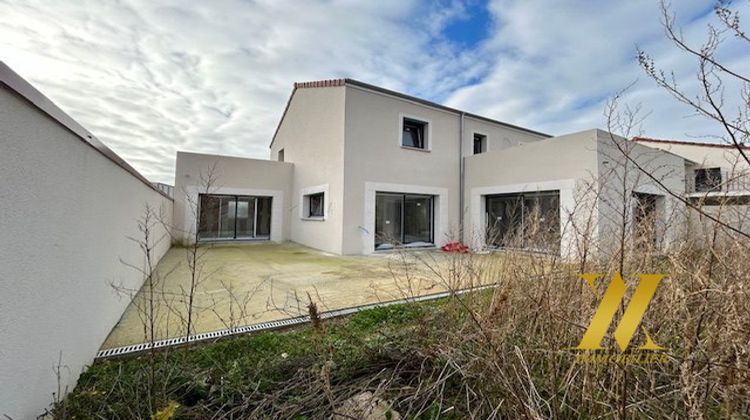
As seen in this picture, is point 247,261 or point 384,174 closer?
point 247,261

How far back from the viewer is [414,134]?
11320 millimetres

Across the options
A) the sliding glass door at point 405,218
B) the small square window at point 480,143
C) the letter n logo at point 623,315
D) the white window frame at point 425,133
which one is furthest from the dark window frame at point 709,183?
the small square window at point 480,143

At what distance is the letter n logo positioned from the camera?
1.70 metres

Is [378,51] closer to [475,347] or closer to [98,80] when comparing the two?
[98,80]

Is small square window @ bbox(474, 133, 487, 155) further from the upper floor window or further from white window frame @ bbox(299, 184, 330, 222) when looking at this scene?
the upper floor window

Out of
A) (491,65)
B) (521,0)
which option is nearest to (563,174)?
(491,65)

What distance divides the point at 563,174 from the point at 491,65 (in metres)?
4.09

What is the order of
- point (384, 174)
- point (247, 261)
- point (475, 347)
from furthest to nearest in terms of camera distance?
1. point (384, 174)
2. point (247, 261)
3. point (475, 347)

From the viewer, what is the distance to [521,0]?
6.11 meters

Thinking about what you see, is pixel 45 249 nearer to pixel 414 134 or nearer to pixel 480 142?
pixel 414 134

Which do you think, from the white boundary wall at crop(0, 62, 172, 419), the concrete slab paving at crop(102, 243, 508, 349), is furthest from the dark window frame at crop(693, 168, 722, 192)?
the white boundary wall at crop(0, 62, 172, 419)

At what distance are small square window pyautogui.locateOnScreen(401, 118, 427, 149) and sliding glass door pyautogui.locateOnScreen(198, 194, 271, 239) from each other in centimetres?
665

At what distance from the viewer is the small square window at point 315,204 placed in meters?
11.2

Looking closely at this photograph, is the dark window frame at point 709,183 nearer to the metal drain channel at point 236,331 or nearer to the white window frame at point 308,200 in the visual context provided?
the metal drain channel at point 236,331
